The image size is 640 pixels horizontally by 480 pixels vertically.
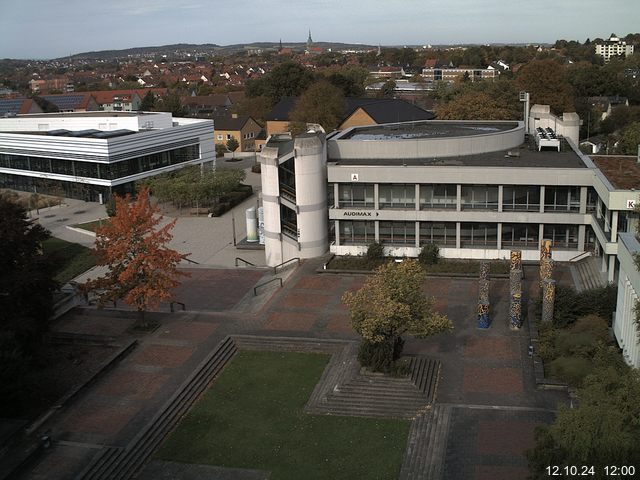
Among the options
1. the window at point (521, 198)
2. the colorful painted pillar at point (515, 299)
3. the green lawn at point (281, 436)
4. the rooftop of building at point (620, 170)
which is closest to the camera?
the green lawn at point (281, 436)

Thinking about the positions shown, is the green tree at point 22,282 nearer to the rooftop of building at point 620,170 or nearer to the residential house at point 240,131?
the rooftop of building at point 620,170

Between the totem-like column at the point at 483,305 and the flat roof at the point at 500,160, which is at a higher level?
the flat roof at the point at 500,160

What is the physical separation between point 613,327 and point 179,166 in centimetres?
5201

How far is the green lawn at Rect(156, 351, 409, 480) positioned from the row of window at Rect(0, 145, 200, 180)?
4137cm

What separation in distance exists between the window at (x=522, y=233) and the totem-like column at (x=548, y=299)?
36.6ft

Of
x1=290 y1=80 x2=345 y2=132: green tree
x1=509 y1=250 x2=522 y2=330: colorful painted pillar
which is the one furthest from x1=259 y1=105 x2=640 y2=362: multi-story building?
x1=290 y1=80 x2=345 y2=132: green tree

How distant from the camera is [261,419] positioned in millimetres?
24781

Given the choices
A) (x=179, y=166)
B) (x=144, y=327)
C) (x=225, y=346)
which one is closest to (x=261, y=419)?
(x=225, y=346)

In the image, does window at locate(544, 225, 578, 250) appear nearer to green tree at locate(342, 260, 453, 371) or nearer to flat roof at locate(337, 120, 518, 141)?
flat roof at locate(337, 120, 518, 141)

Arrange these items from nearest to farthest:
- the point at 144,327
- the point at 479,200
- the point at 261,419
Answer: the point at 261,419
the point at 144,327
the point at 479,200

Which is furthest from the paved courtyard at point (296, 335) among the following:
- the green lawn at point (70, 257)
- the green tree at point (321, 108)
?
the green tree at point (321, 108)

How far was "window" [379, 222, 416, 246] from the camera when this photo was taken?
140ft

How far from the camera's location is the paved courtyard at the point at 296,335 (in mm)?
22641

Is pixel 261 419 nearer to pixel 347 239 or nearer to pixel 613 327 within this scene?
pixel 613 327
